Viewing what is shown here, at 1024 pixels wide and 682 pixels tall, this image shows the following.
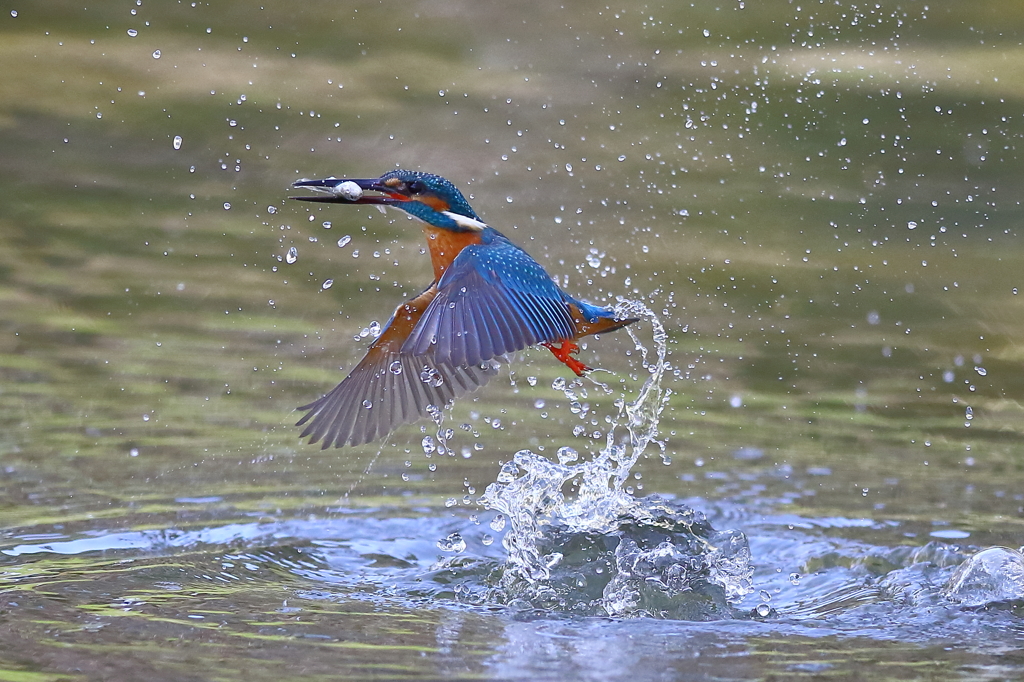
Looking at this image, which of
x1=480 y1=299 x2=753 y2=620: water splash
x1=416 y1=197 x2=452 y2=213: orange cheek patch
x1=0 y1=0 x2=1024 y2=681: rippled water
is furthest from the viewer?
x1=416 y1=197 x2=452 y2=213: orange cheek patch

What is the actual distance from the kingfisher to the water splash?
331mm

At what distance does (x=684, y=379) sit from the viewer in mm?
5312

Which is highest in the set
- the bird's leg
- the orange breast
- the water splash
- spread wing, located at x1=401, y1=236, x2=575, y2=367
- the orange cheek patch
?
the orange cheek patch

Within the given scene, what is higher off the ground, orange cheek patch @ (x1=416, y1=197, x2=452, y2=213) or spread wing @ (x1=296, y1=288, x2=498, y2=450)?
orange cheek patch @ (x1=416, y1=197, x2=452, y2=213)

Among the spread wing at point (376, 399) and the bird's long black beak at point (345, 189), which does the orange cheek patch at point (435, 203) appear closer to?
the bird's long black beak at point (345, 189)

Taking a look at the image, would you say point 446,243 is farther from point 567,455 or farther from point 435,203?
point 567,455

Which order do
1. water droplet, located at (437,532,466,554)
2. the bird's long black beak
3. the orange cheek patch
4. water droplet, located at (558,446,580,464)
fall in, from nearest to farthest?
the bird's long black beak, water droplet, located at (437,532,466,554), the orange cheek patch, water droplet, located at (558,446,580,464)

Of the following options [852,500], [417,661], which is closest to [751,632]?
[417,661]

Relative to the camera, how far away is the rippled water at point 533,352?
3111mm

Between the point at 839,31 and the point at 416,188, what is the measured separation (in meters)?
5.13

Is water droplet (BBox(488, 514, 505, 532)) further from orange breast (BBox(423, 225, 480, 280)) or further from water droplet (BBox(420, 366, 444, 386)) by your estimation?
orange breast (BBox(423, 225, 480, 280))

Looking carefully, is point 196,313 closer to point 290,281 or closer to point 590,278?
point 290,281

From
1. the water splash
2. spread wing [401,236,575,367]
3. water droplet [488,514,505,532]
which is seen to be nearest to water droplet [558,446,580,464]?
the water splash

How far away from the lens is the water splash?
3289 millimetres
